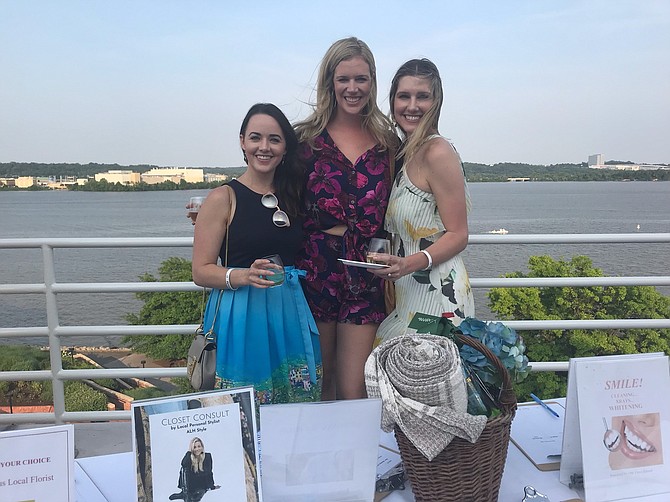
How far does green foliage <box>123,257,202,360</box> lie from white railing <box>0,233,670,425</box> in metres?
18.9

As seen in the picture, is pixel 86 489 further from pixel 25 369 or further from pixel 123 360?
pixel 123 360

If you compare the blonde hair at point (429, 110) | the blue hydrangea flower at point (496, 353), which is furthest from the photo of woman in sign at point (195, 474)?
the blonde hair at point (429, 110)

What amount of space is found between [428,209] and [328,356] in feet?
2.34

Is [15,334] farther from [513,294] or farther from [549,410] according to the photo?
[513,294]

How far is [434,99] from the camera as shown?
1984 millimetres

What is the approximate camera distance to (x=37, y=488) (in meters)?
1.04

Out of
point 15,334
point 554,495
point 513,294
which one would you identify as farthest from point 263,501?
point 513,294

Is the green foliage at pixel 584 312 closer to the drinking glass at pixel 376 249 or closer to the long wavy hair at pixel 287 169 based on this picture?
the long wavy hair at pixel 287 169

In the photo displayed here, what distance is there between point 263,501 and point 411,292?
1.00 meters

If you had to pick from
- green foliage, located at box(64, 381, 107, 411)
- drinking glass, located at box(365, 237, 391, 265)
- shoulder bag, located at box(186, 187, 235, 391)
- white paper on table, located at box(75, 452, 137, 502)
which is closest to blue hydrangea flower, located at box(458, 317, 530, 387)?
drinking glass, located at box(365, 237, 391, 265)

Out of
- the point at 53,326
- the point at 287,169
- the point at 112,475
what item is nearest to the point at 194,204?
the point at 287,169

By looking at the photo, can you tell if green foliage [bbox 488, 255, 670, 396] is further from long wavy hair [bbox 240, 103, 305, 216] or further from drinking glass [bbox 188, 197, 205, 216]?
drinking glass [bbox 188, 197, 205, 216]

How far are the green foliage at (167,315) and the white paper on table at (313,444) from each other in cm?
2109

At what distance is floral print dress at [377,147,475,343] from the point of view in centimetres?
194
